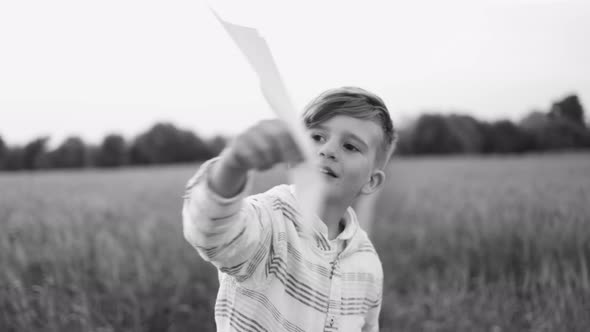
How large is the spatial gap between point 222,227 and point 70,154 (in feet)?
7.94

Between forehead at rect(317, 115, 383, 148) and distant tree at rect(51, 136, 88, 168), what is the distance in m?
2.16

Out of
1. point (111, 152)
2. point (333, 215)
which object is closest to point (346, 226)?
point (333, 215)

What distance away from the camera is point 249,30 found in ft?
1.73

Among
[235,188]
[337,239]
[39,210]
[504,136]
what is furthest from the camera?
[39,210]

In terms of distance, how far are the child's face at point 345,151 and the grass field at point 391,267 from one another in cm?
152

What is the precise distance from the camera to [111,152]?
3.97m

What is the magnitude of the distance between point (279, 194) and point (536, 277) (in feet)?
6.60

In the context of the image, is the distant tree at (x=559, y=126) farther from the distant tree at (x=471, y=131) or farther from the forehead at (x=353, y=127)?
the forehead at (x=353, y=127)

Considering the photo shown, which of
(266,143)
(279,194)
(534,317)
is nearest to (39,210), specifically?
(279,194)

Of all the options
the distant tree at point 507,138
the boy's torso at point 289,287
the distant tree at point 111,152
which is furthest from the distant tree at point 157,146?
the boy's torso at point 289,287

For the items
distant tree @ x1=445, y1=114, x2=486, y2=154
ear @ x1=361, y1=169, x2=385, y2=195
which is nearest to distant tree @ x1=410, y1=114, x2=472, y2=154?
distant tree @ x1=445, y1=114, x2=486, y2=154

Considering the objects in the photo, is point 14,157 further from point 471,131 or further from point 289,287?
point 471,131

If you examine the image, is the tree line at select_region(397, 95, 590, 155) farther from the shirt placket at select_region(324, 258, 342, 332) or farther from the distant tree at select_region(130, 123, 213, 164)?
the distant tree at select_region(130, 123, 213, 164)

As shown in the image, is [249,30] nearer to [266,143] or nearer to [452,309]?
[266,143]
